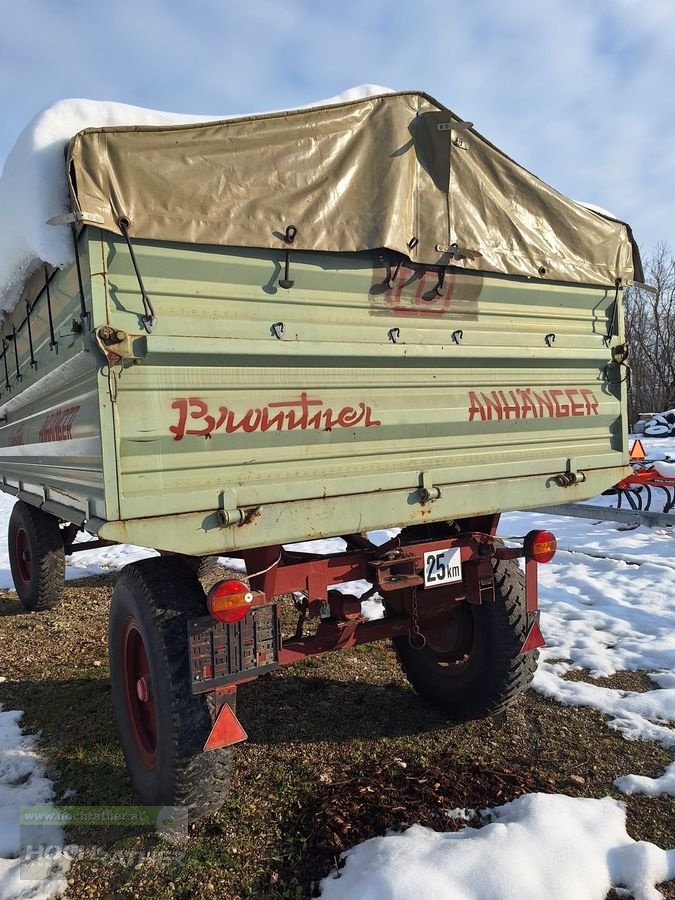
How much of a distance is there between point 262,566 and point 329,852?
3.86ft

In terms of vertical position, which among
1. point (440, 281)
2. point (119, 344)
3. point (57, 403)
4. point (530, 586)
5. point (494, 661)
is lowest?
point (494, 661)

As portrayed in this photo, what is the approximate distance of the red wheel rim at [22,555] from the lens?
19.7 ft

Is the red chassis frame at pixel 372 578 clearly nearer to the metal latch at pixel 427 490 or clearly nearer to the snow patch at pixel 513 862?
the metal latch at pixel 427 490

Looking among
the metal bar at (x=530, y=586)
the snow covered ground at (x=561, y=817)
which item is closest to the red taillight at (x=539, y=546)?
the metal bar at (x=530, y=586)

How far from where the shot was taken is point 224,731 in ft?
8.49

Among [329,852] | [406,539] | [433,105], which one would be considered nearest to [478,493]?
[406,539]

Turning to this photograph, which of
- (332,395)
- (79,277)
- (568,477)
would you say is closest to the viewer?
(79,277)

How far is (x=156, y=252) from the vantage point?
7.86 feet

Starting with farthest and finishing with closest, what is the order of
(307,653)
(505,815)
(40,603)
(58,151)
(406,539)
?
1. (40,603)
2. (406,539)
3. (307,653)
4. (505,815)
5. (58,151)

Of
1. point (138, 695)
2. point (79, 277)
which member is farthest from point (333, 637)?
point (79, 277)

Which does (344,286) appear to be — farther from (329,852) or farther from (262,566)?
(329,852)

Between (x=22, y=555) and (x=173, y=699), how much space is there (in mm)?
4420

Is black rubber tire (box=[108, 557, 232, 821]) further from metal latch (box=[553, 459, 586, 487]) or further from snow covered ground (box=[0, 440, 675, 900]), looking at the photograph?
metal latch (box=[553, 459, 586, 487])

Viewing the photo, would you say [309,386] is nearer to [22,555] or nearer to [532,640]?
[532,640]
